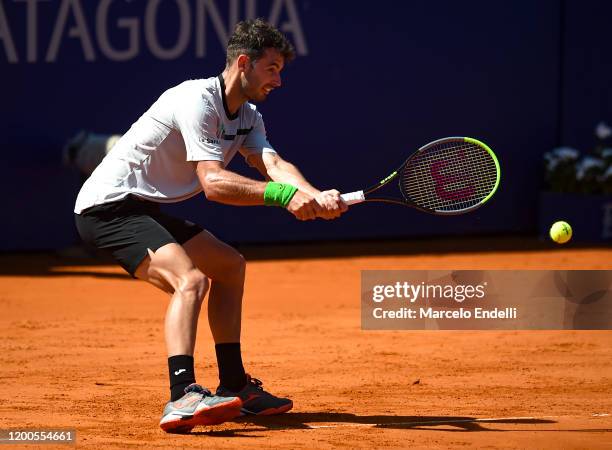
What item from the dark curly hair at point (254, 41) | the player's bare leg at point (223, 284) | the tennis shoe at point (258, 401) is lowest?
the tennis shoe at point (258, 401)

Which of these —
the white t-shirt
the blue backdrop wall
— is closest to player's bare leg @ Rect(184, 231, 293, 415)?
the white t-shirt

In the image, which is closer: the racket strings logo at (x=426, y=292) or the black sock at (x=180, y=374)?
the black sock at (x=180, y=374)

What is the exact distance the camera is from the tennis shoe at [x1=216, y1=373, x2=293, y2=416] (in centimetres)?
475

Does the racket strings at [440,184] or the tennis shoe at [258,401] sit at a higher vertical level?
the racket strings at [440,184]

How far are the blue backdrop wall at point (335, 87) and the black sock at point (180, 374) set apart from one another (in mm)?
5350

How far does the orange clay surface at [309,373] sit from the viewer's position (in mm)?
4453

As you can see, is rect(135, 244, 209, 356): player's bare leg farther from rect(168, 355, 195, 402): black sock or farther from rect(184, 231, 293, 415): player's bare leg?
rect(184, 231, 293, 415): player's bare leg

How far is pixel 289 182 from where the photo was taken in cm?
465

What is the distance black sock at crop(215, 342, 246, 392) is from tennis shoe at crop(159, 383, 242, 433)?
0.47m

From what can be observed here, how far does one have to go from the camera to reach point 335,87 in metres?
10.1

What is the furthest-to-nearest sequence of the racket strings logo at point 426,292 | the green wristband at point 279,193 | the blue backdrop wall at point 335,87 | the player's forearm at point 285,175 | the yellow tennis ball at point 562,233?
the blue backdrop wall at point 335,87 → the racket strings logo at point 426,292 → the yellow tennis ball at point 562,233 → the player's forearm at point 285,175 → the green wristband at point 279,193

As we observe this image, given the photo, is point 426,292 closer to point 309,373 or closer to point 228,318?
point 309,373

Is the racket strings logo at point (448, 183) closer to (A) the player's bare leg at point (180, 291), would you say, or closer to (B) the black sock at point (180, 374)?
(A) the player's bare leg at point (180, 291)

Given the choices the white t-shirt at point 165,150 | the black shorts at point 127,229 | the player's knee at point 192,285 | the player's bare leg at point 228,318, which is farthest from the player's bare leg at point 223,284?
the player's knee at point 192,285
